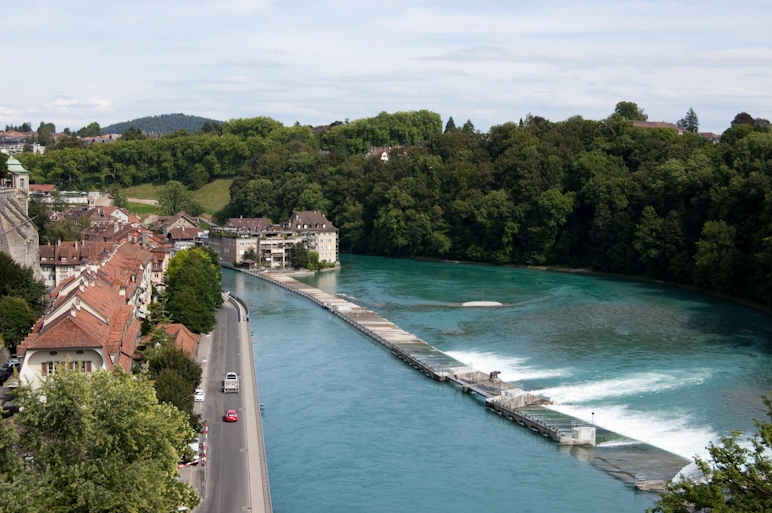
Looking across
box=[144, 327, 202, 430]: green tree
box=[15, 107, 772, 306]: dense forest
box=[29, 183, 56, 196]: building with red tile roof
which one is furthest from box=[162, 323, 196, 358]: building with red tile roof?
box=[29, 183, 56, 196]: building with red tile roof

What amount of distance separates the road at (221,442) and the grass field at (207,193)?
7911 cm

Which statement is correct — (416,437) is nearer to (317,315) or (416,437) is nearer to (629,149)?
(317,315)

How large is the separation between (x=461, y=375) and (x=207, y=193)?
3655 inches

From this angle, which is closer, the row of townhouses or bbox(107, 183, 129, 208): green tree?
the row of townhouses

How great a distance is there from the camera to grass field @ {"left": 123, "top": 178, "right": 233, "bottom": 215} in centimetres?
12543

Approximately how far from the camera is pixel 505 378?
138 ft

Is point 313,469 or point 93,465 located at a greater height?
point 93,465

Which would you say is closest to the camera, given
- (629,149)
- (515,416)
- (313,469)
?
(313,469)

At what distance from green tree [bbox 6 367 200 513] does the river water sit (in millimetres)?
8023

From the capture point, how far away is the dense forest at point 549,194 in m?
71.1

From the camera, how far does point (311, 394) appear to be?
3944 cm

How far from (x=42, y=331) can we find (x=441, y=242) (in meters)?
64.0

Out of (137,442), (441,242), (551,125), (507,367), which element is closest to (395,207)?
(441,242)

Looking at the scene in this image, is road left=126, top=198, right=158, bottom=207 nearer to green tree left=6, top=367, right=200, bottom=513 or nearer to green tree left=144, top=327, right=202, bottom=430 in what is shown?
green tree left=144, top=327, right=202, bottom=430
